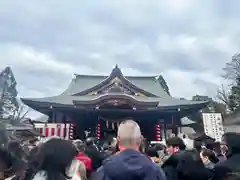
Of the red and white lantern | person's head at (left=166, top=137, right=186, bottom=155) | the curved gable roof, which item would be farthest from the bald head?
the curved gable roof

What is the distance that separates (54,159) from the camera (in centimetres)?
238

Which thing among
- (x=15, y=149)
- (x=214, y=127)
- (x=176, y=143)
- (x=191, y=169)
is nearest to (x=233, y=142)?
(x=191, y=169)

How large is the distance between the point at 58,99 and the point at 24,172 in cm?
1785

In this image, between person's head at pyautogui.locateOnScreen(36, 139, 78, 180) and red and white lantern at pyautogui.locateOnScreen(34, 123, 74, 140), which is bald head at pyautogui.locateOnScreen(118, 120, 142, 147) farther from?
red and white lantern at pyautogui.locateOnScreen(34, 123, 74, 140)

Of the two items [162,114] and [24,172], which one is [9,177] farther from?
[162,114]

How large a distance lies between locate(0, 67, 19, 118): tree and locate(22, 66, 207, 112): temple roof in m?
18.6

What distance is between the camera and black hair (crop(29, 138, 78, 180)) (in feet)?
7.79

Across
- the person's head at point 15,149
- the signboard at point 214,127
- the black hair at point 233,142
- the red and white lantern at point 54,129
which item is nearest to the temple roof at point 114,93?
the red and white lantern at point 54,129

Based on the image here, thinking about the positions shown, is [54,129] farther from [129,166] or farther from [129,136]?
[129,166]

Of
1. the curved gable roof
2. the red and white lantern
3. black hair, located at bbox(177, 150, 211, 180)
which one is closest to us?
black hair, located at bbox(177, 150, 211, 180)

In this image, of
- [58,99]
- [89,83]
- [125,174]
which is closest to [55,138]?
[125,174]

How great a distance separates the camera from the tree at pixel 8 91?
42.3 m

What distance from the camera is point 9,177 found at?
2844 millimetres

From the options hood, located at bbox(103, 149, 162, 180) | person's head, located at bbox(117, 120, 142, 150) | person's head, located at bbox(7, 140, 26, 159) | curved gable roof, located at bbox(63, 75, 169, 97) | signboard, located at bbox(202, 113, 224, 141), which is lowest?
hood, located at bbox(103, 149, 162, 180)
